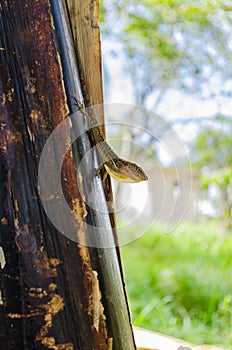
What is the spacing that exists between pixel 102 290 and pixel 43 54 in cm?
23

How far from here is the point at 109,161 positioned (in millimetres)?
507

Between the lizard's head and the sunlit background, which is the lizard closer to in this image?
the lizard's head

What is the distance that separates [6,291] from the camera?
43cm

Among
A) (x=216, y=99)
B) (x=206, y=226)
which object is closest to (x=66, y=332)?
(x=216, y=99)

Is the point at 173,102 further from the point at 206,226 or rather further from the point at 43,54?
the point at 43,54

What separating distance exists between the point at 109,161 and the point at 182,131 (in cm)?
268

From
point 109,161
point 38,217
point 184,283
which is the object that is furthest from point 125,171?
point 184,283

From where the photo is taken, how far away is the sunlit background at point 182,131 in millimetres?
2158

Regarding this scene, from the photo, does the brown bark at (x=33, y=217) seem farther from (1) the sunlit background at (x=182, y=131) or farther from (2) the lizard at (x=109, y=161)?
(1) the sunlit background at (x=182, y=131)

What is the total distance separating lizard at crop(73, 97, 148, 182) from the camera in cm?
50

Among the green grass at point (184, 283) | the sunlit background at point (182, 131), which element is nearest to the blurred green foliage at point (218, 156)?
the sunlit background at point (182, 131)

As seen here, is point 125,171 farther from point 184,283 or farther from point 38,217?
point 184,283

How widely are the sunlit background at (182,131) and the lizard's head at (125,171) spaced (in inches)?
52.6

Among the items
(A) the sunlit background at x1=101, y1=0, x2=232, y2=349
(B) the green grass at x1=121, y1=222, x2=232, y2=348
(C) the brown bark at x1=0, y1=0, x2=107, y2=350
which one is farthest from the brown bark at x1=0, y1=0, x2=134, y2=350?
(A) the sunlit background at x1=101, y1=0, x2=232, y2=349
